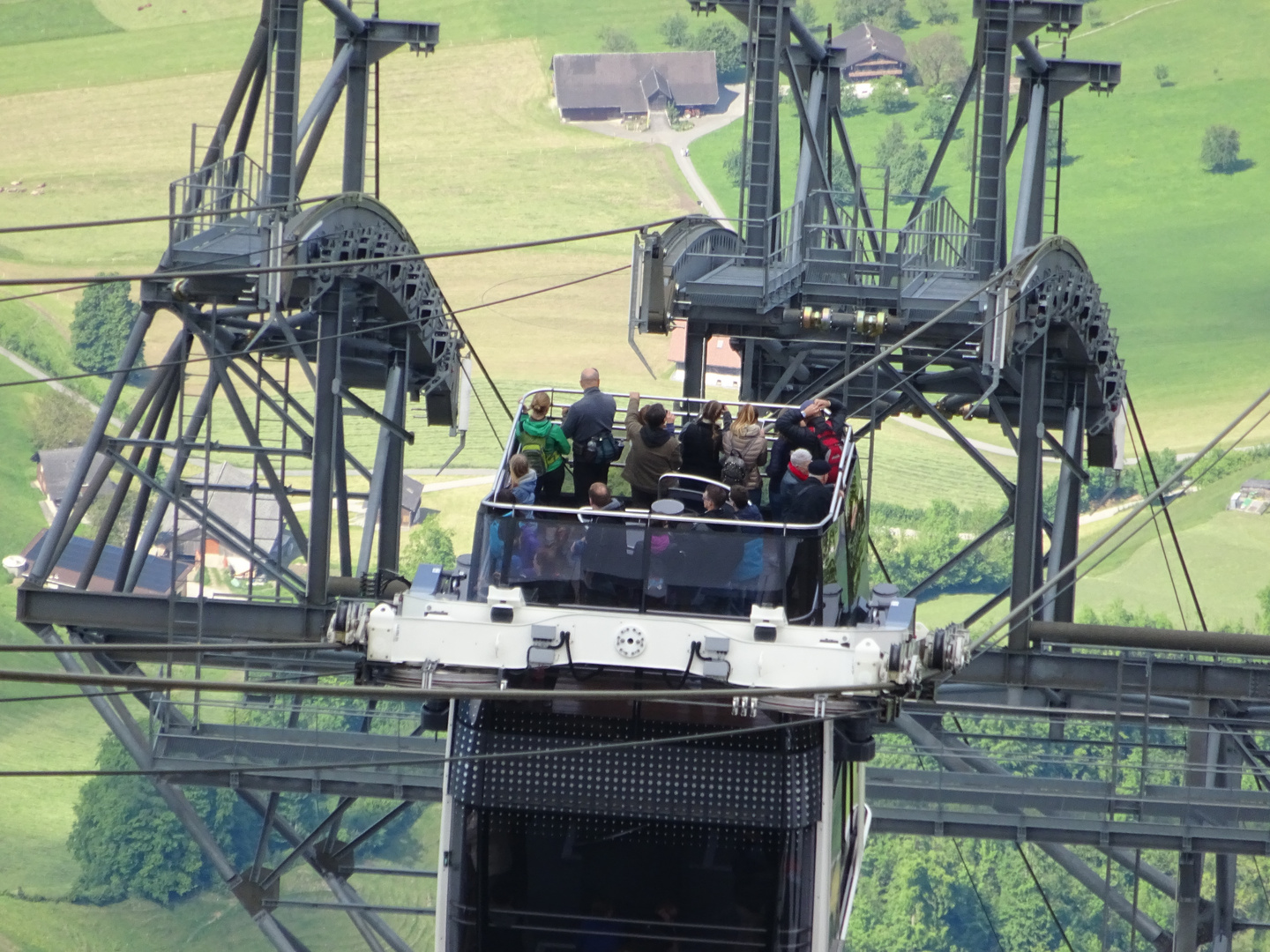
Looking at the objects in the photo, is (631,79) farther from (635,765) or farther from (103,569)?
(635,765)

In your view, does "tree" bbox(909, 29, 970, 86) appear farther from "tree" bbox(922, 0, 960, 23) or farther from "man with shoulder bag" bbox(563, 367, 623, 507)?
"man with shoulder bag" bbox(563, 367, 623, 507)

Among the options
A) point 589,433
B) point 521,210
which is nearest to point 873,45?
point 521,210

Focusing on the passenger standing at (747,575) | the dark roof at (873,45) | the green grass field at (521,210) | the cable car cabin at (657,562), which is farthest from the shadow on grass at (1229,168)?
the passenger standing at (747,575)

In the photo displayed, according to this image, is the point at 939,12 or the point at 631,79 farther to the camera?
the point at 939,12

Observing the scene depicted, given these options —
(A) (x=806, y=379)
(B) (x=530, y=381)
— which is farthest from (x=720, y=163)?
(A) (x=806, y=379)

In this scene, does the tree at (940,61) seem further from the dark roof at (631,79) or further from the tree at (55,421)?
the tree at (55,421)

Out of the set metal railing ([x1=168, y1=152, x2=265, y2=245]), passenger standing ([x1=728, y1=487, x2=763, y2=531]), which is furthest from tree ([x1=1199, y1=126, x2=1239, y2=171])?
passenger standing ([x1=728, y1=487, x2=763, y2=531])

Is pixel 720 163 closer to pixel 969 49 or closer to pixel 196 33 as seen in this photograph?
pixel 969 49
